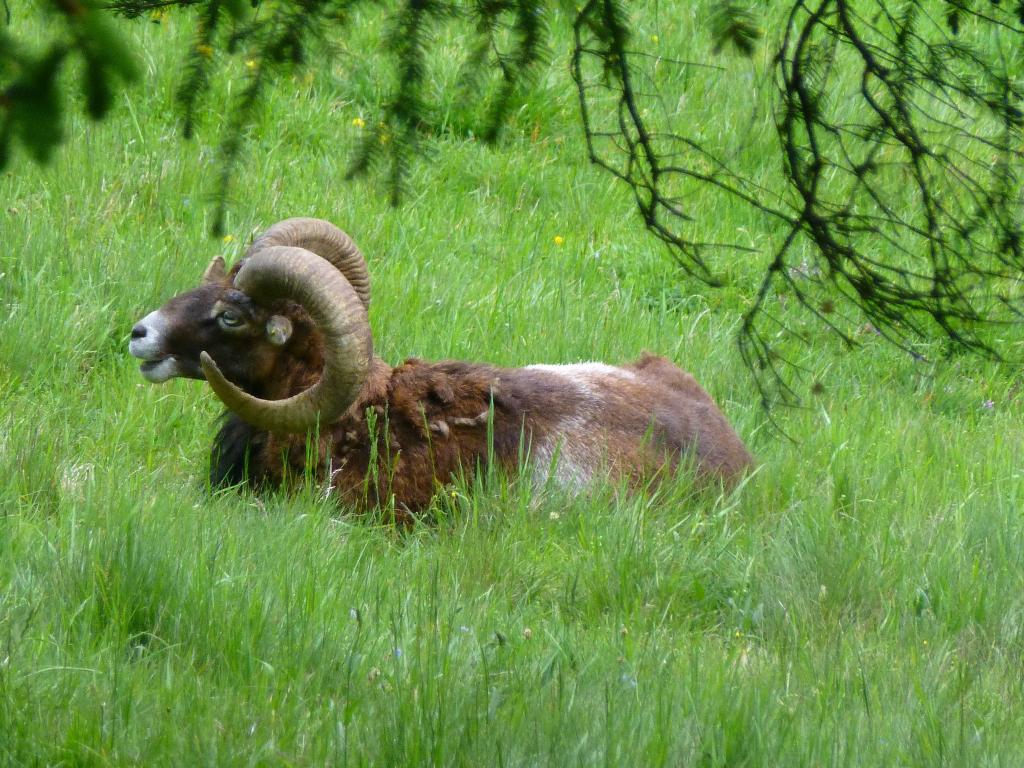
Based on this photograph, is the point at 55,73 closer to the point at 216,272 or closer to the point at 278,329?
the point at 278,329

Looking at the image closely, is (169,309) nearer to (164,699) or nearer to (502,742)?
(164,699)

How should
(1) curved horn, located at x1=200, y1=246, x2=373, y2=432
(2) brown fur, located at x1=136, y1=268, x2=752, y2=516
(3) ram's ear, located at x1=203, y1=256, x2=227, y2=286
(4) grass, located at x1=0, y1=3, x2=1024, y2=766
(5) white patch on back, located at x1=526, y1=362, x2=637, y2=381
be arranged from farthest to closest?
(5) white patch on back, located at x1=526, y1=362, x2=637, y2=381
(3) ram's ear, located at x1=203, y1=256, x2=227, y2=286
(2) brown fur, located at x1=136, y1=268, x2=752, y2=516
(1) curved horn, located at x1=200, y1=246, x2=373, y2=432
(4) grass, located at x1=0, y1=3, x2=1024, y2=766

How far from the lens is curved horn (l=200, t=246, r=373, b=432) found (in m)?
5.91

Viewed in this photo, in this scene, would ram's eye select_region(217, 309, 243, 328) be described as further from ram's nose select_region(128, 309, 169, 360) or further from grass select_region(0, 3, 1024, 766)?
grass select_region(0, 3, 1024, 766)

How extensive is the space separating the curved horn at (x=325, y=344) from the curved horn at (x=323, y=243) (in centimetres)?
29

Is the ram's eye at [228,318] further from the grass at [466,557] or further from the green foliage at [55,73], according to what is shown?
the green foliage at [55,73]

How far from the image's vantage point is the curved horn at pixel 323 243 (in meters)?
6.31

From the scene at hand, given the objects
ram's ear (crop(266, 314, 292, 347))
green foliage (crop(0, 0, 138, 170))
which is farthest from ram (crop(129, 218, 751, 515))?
green foliage (crop(0, 0, 138, 170))

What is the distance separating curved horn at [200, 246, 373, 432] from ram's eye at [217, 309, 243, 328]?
29 centimetres

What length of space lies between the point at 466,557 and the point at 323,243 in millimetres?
1919

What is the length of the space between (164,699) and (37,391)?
150 inches

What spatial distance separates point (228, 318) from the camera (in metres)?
6.24

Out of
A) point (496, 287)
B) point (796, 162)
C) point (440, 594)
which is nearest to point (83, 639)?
point (440, 594)

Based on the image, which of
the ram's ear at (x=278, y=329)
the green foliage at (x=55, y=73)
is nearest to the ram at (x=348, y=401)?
the ram's ear at (x=278, y=329)
